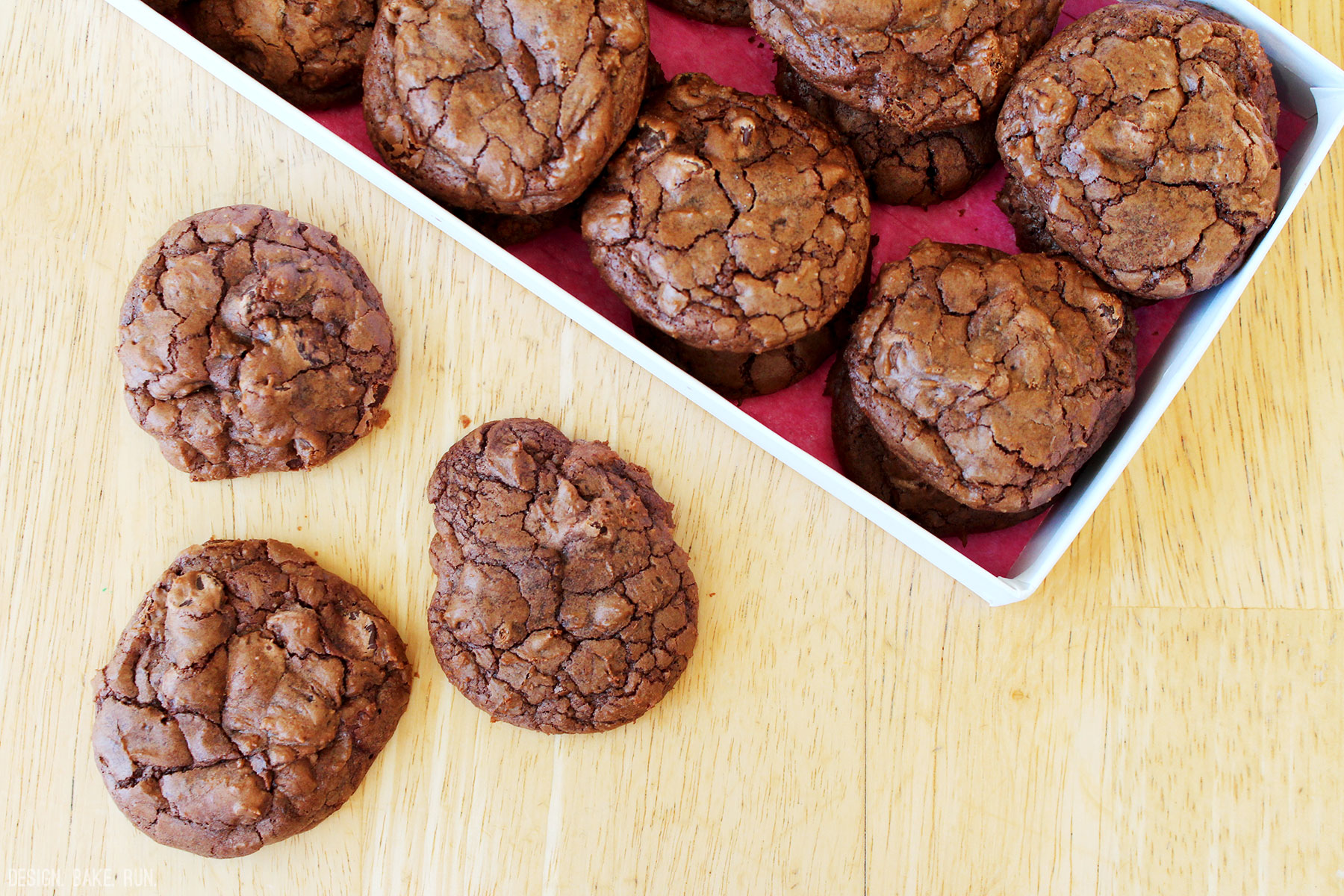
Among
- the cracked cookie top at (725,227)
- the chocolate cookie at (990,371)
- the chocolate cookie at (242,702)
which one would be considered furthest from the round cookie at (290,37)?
the chocolate cookie at (990,371)

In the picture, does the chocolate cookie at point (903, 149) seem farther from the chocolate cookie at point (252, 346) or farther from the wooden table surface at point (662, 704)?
the chocolate cookie at point (252, 346)

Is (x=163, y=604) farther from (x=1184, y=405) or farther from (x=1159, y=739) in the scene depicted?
(x=1184, y=405)

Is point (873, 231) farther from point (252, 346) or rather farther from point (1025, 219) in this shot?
point (252, 346)

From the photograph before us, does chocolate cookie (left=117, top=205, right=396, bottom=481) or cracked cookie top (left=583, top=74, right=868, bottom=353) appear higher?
cracked cookie top (left=583, top=74, right=868, bottom=353)

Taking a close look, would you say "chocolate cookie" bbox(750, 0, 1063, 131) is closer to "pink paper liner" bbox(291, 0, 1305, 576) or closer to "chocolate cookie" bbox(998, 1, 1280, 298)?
"chocolate cookie" bbox(998, 1, 1280, 298)

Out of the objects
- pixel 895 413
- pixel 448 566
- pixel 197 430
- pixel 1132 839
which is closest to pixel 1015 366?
pixel 895 413

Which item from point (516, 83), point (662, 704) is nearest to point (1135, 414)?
point (662, 704)

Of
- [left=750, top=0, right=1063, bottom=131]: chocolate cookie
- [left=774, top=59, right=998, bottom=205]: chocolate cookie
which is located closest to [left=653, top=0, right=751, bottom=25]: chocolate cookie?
[left=774, top=59, right=998, bottom=205]: chocolate cookie
